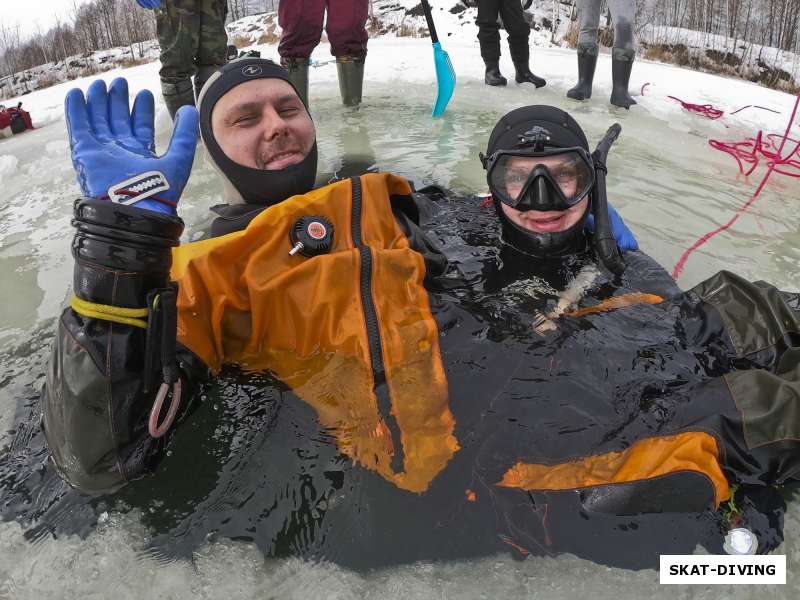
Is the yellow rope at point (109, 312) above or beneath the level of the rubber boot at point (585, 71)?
beneath

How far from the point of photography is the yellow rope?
1311mm

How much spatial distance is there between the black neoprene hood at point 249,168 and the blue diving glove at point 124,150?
→ 0.36 meters

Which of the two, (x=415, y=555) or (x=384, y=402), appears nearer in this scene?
(x=415, y=555)

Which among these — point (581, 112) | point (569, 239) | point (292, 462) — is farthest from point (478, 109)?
point (292, 462)

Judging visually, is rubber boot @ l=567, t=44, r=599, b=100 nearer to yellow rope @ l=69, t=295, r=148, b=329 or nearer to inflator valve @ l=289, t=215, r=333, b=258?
inflator valve @ l=289, t=215, r=333, b=258

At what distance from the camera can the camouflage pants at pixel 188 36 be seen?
12.9 ft

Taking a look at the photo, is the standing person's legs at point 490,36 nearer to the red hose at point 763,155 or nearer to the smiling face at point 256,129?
the red hose at point 763,155

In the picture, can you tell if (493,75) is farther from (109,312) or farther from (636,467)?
(109,312)

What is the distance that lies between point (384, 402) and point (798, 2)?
758 inches

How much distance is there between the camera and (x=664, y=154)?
429 centimetres

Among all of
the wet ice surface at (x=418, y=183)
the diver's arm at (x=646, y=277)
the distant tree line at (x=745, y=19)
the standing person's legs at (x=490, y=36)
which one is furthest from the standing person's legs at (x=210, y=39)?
the distant tree line at (x=745, y=19)

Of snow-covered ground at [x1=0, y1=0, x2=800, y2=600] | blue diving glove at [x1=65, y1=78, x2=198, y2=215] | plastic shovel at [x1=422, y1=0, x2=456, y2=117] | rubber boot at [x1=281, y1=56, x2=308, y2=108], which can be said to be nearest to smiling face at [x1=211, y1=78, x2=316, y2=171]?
blue diving glove at [x1=65, y1=78, x2=198, y2=215]

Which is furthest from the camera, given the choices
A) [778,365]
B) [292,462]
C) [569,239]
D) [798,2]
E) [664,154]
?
[798,2]

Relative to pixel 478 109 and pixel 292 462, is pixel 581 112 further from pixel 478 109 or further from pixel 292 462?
pixel 292 462
